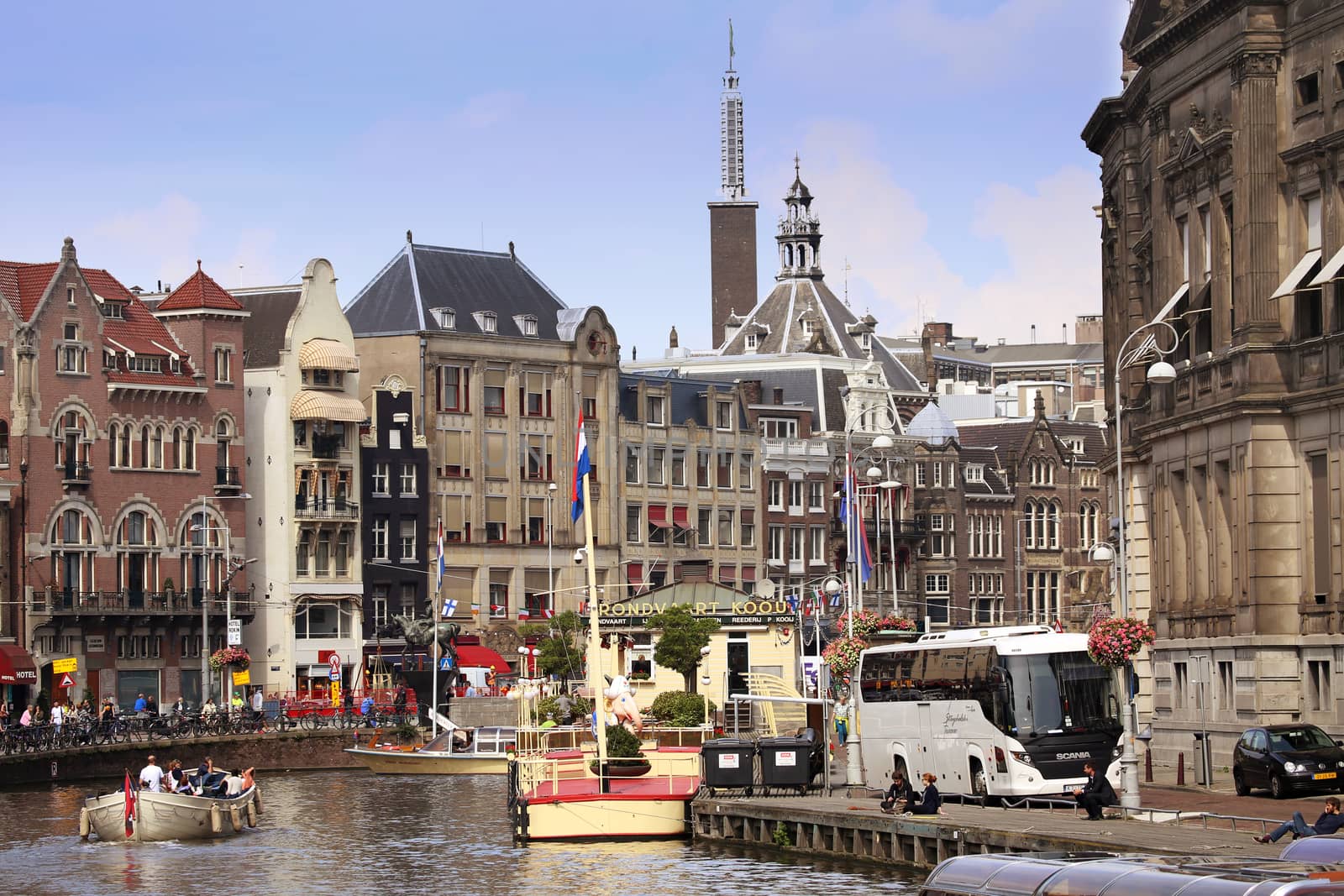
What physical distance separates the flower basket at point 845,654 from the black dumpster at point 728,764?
11.9 metres

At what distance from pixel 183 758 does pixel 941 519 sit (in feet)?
252

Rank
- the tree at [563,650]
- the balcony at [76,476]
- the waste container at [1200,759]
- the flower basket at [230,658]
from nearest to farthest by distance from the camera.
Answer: the waste container at [1200,759], the tree at [563,650], the flower basket at [230,658], the balcony at [76,476]

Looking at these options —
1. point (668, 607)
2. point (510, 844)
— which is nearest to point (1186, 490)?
point (510, 844)

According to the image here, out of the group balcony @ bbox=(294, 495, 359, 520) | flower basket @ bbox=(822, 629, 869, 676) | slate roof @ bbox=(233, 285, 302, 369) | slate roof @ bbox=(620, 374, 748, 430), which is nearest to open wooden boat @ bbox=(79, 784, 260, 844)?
flower basket @ bbox=(822, 629, 869, 676)

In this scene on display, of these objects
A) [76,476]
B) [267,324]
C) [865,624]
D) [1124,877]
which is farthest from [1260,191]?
[267,324]

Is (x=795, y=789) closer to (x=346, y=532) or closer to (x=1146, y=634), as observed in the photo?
(x=1146, y=634)

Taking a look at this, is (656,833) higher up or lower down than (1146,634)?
lower down

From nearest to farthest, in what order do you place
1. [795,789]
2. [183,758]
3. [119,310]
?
[795,789] → [183,758] → [119,310]

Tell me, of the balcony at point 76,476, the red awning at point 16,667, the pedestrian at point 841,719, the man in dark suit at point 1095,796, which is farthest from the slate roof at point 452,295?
the man in dark suit at point 1095,796

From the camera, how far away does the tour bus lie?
170 feet

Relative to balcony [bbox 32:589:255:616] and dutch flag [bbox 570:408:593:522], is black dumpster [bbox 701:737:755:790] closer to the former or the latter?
dutch flag [bbox 570:408:593:522]

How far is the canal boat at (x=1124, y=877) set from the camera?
84.7 feet

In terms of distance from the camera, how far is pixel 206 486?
118m

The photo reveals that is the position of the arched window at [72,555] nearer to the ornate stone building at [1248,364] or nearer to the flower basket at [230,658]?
the flower basket at [230,658]
